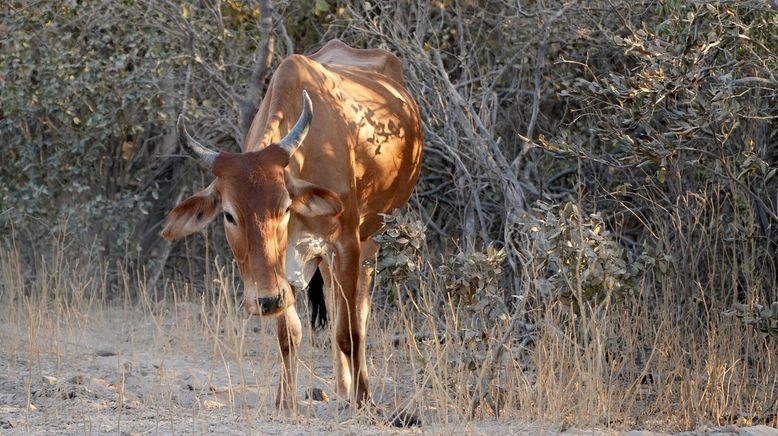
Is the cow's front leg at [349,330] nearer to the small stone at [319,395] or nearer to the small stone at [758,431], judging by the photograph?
the small stone at [319,395]

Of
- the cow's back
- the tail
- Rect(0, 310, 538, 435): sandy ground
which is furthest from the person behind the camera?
the tail

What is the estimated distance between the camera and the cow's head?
5.23 m

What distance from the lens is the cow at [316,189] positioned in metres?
5.32

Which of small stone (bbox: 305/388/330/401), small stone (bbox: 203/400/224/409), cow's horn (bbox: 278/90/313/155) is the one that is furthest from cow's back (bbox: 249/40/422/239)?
small stone (bbox: 203/400/224/409)

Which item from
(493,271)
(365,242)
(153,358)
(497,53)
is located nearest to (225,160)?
(493,271)

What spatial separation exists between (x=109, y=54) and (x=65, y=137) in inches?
30.9

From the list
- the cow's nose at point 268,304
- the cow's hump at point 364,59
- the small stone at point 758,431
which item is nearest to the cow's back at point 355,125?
the cow's hump at point 364,59

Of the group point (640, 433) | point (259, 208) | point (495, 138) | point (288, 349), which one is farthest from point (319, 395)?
point (495, 138)

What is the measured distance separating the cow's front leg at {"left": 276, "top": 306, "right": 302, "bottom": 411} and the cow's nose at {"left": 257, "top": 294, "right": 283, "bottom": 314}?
0.47 metres

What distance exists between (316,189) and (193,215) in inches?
23.2

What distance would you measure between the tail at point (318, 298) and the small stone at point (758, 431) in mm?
2753

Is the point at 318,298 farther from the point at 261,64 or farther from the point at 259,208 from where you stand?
the point at 259,208

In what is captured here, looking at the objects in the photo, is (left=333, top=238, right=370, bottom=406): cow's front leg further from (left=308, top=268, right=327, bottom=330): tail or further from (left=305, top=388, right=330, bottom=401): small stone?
(left=308, top=268, right=327, bottom=330): tail

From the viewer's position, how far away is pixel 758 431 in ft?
16.3
